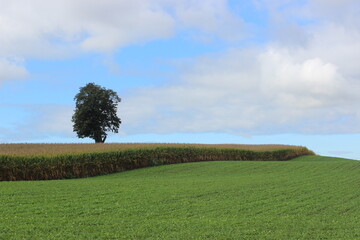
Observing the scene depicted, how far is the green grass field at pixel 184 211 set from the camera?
10.5 metres

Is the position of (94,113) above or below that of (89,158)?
above

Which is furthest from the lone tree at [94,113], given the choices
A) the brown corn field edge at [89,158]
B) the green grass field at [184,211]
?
the green grass field at [184,211]

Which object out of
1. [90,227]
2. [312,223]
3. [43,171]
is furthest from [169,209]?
[43,171]

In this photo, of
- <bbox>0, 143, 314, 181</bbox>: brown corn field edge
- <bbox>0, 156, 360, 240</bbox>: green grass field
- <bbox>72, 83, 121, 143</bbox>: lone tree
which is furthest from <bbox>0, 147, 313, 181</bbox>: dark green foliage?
<bbox>72, 83, 121, 143</bbox>: lone tree

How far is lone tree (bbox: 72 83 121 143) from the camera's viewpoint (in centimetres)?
5544

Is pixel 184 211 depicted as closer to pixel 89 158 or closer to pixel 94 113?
pixel 89 158

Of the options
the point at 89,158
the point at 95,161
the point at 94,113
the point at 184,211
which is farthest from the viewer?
the point at 94,113

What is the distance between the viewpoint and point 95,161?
28.7 m

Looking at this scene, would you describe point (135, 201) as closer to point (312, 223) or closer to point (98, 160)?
point (312, 223)

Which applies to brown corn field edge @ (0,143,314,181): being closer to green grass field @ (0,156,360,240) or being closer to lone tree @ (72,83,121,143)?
green grass field @ (0,156,360,240)

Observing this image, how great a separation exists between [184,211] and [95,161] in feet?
54.4

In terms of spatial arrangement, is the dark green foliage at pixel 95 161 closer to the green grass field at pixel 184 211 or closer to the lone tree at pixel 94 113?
the green grass field at pixel 184 211

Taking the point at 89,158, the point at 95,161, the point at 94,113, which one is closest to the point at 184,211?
the point at 89,158

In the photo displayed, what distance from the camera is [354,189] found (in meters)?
18.5
